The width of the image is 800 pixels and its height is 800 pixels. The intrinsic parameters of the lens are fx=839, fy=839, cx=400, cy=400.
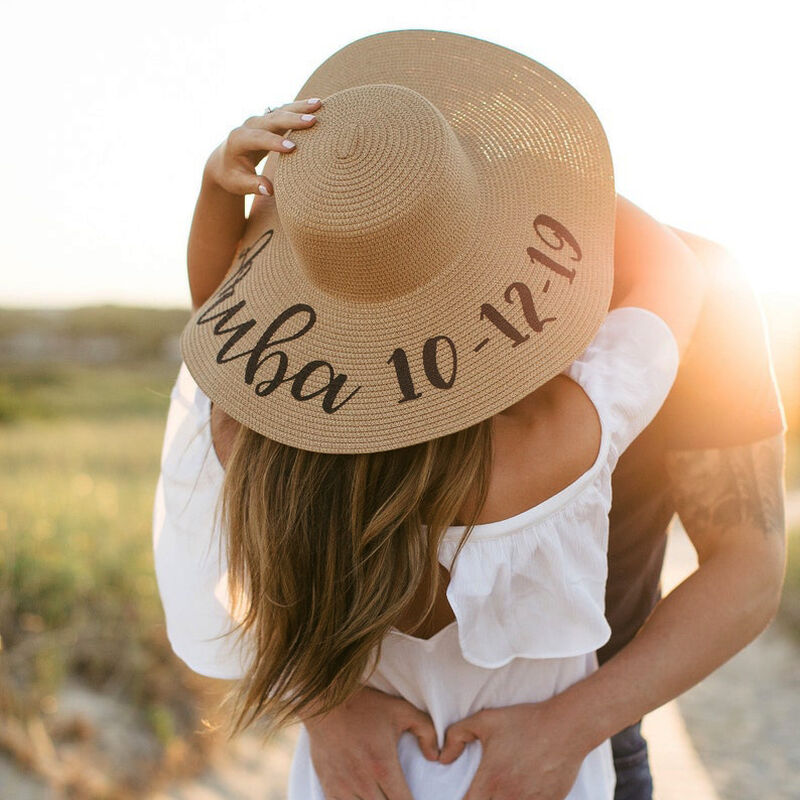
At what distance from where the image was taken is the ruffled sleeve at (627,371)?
1.35 meters

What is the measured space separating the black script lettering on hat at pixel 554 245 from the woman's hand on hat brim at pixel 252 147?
409 millimetres

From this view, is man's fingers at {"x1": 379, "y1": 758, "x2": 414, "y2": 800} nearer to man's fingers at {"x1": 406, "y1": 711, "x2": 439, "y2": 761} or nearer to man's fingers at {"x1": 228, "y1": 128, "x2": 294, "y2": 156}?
man's fingers at {"x1": 406, "y1": 711, "x2": 439, "y2": 761}

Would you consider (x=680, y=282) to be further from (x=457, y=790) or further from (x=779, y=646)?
(x=779, y=646)

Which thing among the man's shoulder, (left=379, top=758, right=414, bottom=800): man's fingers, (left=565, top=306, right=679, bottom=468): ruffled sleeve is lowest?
(left=379, top=758, right=414, bottom=800): man's fingers

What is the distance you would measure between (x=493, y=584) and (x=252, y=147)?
0.85 m

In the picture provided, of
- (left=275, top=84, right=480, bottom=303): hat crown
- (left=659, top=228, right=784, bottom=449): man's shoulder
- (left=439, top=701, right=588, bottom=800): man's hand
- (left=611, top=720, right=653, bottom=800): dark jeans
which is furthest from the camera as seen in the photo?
(left=611, top=720, right=653, bottom=800): dark jeans

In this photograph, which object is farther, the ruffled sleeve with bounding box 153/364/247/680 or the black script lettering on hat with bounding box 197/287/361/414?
the ruffled sleeve with bounding box 153/364/247/680

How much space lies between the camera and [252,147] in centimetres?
146

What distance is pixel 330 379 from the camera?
51.6 inches

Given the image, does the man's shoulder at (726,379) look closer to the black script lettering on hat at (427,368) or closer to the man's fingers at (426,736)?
the black script lettering on hat at (427,368)

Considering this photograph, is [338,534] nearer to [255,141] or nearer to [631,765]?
[255,141]

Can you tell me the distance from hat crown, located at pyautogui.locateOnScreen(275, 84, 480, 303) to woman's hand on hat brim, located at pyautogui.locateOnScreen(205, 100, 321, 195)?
0.18 feet

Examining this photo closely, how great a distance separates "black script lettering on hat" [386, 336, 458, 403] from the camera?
127 cm

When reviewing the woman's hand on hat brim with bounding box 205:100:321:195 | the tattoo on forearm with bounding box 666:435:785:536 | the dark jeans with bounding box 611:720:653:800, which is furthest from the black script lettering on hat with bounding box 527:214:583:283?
the dark jeans with bounding box 611:720:653:800
